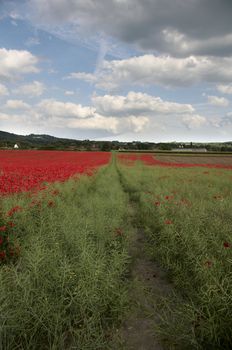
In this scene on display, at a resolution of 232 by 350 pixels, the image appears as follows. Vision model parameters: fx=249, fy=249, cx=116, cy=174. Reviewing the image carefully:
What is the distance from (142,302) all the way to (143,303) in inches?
1.1

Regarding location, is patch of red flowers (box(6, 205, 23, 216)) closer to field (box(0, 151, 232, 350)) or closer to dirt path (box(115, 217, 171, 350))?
field (box(0, 151, 232, 350))

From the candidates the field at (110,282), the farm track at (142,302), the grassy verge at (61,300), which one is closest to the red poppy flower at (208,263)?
the field at (110,282)

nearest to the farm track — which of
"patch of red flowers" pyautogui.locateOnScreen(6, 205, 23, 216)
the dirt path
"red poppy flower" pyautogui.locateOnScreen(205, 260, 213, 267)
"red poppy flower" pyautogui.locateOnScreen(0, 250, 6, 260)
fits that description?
the dirt path

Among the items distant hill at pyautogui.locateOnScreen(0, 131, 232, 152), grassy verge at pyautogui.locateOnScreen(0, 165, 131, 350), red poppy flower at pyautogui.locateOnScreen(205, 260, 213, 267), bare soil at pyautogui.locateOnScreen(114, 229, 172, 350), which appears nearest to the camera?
grassy verge at pyautogui.locateOnScreen(0, 165, 131, 350)

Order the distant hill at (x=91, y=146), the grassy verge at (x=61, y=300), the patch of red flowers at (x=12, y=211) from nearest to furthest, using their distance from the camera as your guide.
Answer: the grassy verge at (x=61, y=300) < the patch of red flowers at (x=12, y=211) < the distant hill at (x=91, y=146)

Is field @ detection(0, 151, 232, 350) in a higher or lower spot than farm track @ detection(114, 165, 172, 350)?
higher

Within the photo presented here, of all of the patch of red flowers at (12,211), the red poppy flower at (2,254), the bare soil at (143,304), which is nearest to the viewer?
the bare soil at (143,304)

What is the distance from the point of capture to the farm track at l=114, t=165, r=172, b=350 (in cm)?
301

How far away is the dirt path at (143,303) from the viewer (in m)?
3.00

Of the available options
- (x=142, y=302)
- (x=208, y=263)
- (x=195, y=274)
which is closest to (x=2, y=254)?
(x=142, y=302)

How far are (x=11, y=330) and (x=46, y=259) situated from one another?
1090 mm

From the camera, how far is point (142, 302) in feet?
12.3

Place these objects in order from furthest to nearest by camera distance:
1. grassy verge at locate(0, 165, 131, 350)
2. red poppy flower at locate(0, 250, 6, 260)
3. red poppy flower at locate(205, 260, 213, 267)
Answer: red poppy flower at locate(0, 250, 6, 260)
red poppy flower at locate(205, 260, 213, 267)
grassy verge at locate(0, 165, 131, 350)

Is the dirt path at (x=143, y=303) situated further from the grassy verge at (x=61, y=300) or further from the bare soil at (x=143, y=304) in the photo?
the grassy verge at (x=61, y=300)
